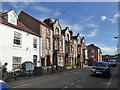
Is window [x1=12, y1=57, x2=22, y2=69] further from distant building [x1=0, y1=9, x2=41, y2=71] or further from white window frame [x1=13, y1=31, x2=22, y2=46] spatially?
white window frame [x1=13, y1=31, x2=22, y2=46]

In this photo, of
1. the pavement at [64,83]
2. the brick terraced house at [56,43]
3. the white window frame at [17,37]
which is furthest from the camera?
the brick terraced house at [56,43]

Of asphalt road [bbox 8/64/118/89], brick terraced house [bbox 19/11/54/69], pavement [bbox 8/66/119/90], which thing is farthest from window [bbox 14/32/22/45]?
asphalt road [bbox 8/64/118/89]

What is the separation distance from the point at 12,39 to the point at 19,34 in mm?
1701

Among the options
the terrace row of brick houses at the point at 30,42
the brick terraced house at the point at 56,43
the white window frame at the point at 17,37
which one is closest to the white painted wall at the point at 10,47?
the terrace row of brick houses at the point at 30,42

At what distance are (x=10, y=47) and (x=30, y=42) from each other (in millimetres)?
4188

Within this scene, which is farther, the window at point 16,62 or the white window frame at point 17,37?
the white window frame at point 17,37

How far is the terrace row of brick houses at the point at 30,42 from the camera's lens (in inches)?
584

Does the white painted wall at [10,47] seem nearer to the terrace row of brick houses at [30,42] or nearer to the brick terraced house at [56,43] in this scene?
the terrace row of brick houses at [30,42]

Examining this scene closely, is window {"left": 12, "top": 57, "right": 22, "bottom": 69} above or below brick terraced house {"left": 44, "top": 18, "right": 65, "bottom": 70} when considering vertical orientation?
below

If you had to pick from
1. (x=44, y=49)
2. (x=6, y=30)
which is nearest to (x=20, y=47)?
(x=6, y=30)

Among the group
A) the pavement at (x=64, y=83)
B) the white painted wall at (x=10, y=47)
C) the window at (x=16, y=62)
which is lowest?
the pavement at (x=64, y=83)

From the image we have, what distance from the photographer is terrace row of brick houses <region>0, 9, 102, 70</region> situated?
14.8 m

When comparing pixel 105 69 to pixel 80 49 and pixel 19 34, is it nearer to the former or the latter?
pixel 19 34

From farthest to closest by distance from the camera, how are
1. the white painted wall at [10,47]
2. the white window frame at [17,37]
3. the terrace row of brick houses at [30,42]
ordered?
1. the white window frame at [17,37]
2. the terrace row of brick houses at [30,42]
3. the white painted wall at [10,47]
